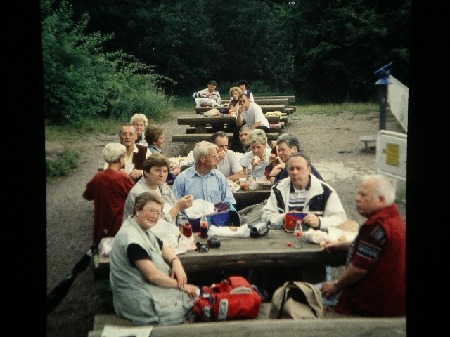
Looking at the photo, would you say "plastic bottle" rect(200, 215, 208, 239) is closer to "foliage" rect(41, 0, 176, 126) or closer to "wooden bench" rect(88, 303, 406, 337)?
"wooden bench" rect(88, 303, 406, 337)

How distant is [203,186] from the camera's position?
13.6 feet

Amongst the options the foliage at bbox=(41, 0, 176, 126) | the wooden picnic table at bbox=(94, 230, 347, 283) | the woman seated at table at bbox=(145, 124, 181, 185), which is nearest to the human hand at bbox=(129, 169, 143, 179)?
the woman seated at table at bbox=(145, 124, 181, 185)

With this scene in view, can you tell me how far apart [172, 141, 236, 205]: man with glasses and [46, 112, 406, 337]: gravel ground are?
104 centimetres

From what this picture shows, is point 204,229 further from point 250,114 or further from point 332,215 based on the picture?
point 250,114

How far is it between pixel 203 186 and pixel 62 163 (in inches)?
166

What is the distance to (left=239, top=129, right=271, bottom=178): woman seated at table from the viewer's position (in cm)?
504

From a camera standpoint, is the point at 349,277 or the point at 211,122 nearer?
the point at 349,277

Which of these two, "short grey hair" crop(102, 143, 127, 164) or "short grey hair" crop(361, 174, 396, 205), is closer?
"short grey hair" crop(361, 174, 396, 205)

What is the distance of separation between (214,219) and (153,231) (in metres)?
0.61

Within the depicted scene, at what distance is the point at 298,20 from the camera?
21.4 ft

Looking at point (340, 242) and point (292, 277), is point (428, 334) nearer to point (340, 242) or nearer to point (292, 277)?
point (340, 242)

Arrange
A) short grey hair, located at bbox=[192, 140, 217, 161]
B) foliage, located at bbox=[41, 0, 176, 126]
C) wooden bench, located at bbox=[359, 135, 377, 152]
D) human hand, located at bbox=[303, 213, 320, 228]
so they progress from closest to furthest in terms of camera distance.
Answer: human hand, located at bbox=[303, 213, 320, 228]
short grey hair, located at bbox=[192, 140, 217, 161]
foliage, located at bbox=[41, 0, 176, 126]
wooden bench, located at bbox=[359, 135, 377, 152]

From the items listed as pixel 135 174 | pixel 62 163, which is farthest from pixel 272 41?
pixel 135 174

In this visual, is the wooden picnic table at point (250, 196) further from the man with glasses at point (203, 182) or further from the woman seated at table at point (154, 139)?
the woman seated at table at point (154, 139)
